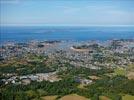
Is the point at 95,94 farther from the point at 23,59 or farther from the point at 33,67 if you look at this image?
the point at 23,59

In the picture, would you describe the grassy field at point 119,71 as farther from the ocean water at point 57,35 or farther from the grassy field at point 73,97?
the ocean water at point 57,35

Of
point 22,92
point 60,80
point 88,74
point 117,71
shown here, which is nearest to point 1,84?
point 22,92

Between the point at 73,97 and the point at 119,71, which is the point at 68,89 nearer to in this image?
the point at 73,97

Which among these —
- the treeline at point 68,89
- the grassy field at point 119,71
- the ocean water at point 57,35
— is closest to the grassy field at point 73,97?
the treeline at point 68,89

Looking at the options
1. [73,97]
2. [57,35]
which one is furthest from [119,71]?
[57,35]

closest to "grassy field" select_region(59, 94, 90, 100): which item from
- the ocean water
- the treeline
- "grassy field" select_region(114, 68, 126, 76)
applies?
the treeline

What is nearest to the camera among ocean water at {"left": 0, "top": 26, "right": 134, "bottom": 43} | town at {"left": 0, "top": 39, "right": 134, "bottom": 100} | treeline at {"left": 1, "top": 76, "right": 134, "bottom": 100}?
treeline at {"left": 1, "top": 76, "right": 134, "bottom": 100}

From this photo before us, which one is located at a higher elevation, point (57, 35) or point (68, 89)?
point (68, 89)

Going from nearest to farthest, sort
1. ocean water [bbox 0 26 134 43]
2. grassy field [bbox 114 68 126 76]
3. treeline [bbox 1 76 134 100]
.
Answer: treeline [bbox 1 76 134 100] < grassy field [bbox 114 68 126 76] < ocean water [bbox 0 26 134 43]

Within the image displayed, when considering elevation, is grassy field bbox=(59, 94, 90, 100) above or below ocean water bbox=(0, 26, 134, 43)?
above

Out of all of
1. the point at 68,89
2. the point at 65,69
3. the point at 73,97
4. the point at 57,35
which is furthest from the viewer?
the point at 57,35

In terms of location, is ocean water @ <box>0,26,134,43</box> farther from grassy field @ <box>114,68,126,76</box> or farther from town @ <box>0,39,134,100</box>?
grassy field @ <box>114,68,126,76</box>
